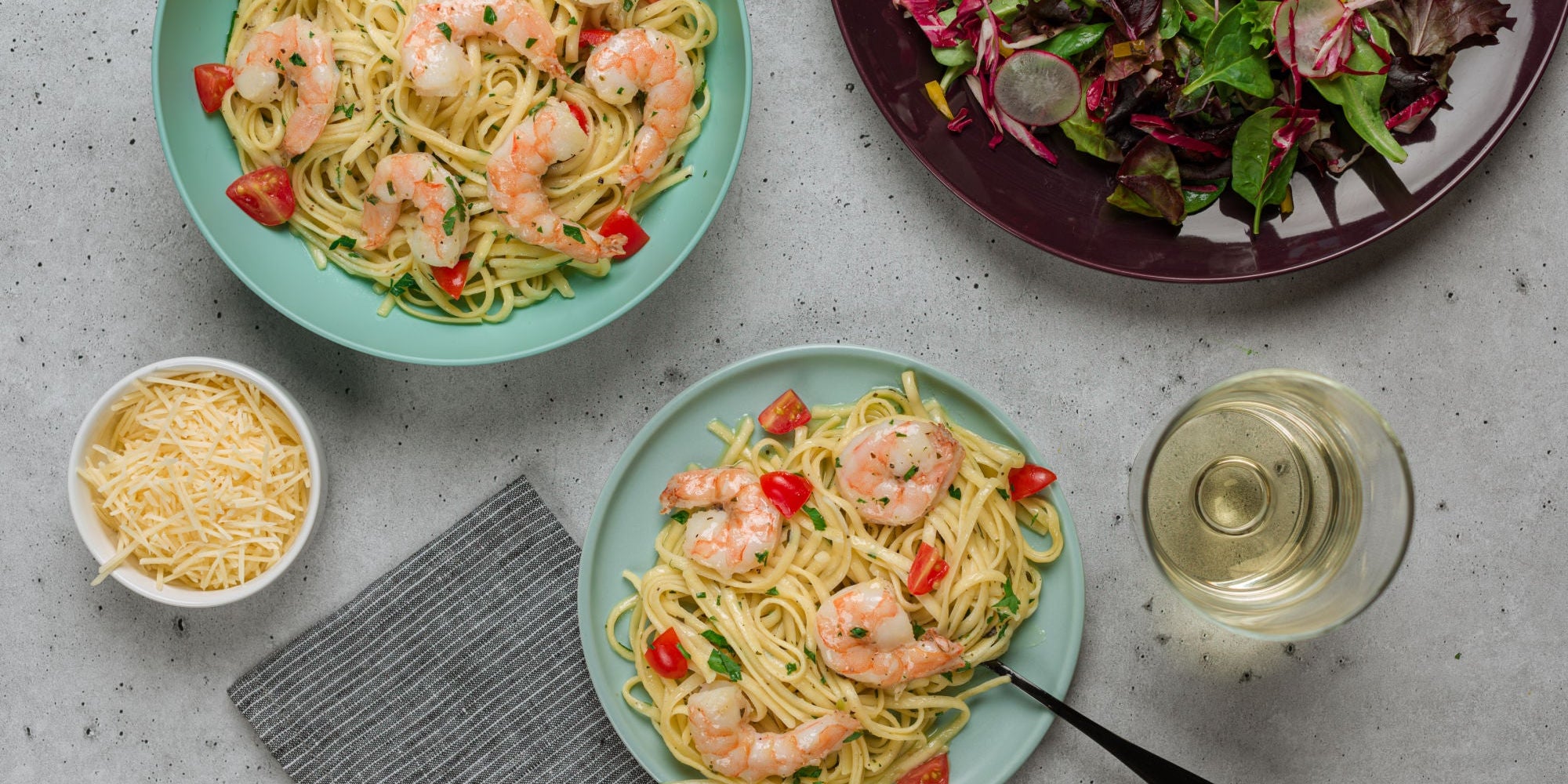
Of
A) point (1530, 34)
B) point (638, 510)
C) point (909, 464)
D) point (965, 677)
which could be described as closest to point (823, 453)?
point (909, 464)

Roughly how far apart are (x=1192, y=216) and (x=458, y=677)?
1.95 m

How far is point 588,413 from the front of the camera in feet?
7.90

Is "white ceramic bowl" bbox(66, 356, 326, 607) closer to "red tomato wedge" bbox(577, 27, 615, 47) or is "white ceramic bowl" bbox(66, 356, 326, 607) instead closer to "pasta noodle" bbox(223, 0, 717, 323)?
"pasta noodle" bbox(223, 0, 717, 323)

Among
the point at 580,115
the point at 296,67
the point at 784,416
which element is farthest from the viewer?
the point at 784,416

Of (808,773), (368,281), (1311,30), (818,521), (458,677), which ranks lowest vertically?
(458,677)

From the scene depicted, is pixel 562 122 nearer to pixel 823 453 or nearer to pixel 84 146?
pixel 823 453

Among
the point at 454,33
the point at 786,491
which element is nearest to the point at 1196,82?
the point at 786,491

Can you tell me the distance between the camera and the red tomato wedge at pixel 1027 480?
217 centimetres

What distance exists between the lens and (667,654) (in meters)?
2.16

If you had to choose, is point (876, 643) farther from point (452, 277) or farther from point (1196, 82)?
point (1196, 82)

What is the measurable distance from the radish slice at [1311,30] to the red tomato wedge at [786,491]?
1.30 m

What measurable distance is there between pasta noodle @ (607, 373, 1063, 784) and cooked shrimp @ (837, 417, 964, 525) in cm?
6

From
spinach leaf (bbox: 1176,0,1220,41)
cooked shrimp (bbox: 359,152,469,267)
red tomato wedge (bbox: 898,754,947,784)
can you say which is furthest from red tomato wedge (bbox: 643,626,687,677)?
spinach leaf (bbox: 1176,0,1220,41)

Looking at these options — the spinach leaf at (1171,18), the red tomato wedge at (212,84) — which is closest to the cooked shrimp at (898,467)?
the spinach leaf at (1171,18)
